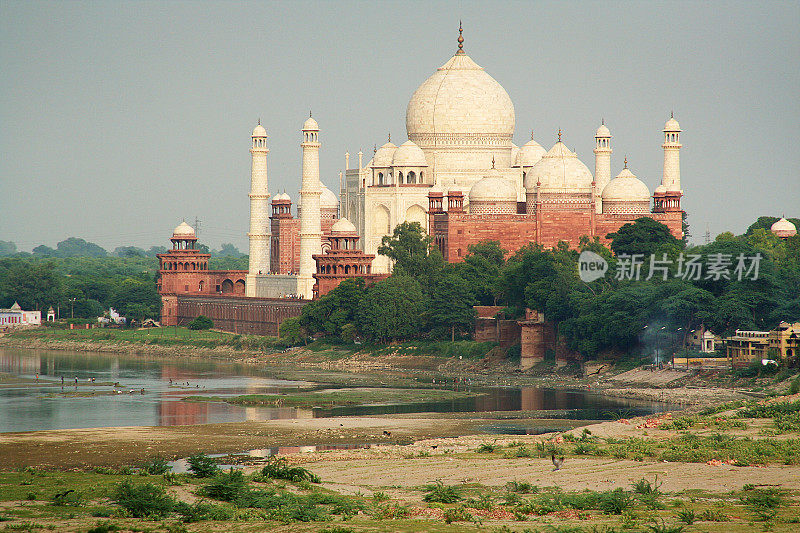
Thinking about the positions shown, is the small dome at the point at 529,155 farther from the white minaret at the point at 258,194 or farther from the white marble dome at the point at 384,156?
the white minaret at the point at 258,194

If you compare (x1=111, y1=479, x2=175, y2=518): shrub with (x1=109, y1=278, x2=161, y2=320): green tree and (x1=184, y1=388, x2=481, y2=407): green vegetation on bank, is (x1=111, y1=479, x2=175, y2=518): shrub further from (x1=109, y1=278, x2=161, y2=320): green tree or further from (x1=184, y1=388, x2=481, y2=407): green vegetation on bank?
(x1=109, y1=278, x2=161, y2=320): green tree

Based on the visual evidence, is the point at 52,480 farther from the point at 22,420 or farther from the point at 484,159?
the point at 484,159

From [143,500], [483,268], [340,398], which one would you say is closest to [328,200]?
[483,268]

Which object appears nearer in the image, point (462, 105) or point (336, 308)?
point (336, 308)

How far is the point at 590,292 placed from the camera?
6003cm

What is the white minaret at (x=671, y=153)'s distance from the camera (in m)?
80.6

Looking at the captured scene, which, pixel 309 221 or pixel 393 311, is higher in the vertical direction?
pixel 309 221

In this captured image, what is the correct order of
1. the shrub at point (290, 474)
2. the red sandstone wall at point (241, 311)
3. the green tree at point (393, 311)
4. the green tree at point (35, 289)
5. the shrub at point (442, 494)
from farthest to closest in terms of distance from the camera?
the green tree at point (35, 289)
the red sandstone wall at point (241, 311)
the green tree at point (393, 311)
the shrub at point (290, 474)
the shrub at point (442, 494)

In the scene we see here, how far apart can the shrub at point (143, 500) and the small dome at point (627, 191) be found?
53177mm

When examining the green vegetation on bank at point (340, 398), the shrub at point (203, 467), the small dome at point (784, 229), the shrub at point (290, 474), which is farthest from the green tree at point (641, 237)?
the shrub at point (203, 467)

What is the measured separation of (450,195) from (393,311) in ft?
33.2

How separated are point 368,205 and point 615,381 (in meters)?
29.2

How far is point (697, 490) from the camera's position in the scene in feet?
95.4

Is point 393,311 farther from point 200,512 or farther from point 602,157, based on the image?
point 200,512
